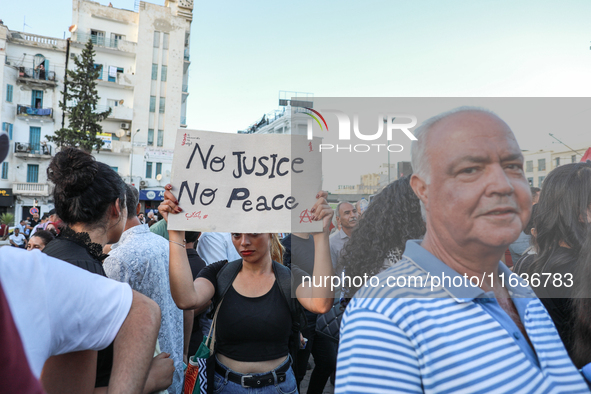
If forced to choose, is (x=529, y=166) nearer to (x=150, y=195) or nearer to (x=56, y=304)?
(x=56, y=304)

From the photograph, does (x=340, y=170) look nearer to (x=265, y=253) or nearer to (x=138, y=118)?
(x=265, y=253)

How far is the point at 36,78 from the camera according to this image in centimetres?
2997

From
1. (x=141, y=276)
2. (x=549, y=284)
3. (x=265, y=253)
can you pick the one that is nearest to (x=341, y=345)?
(x=549, y=284)

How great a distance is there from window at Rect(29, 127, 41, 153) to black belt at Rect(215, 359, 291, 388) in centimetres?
3415

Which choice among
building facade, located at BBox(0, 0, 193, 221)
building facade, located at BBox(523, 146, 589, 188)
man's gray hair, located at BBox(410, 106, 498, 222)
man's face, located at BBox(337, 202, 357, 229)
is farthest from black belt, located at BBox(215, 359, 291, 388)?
building facade, located at BBox(0, 0, 193, 221)

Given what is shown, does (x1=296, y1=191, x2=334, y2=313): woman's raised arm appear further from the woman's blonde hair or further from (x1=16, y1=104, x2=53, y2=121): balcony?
(x1=16, y1=104, x2=53, y2=121): balcony

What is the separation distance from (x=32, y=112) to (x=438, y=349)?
118ft

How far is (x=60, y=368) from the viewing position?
3.97ft

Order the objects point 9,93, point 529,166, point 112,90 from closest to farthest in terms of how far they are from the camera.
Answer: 1. point 529,166
2. point 9,93
3. point 112,90

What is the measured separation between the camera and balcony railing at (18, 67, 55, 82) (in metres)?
29.4

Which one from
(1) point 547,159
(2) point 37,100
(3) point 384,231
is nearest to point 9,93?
(2) point 37,100

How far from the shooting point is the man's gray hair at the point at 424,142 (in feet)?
4.62

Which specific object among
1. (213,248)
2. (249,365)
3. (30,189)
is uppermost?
(30,189)

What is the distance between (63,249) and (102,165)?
58 centimetres
